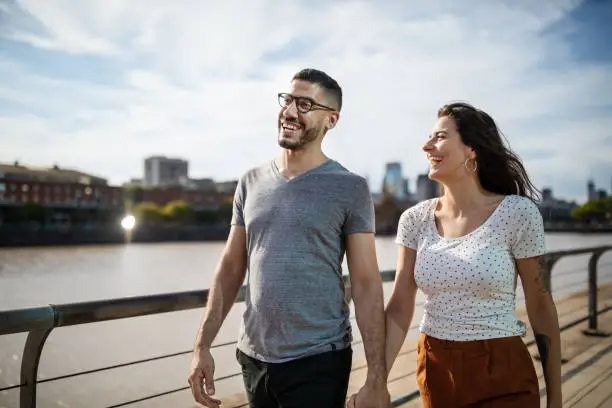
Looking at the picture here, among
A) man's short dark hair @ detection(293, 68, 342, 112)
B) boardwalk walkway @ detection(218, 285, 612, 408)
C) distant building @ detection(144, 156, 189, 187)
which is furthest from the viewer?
distant building @ detection(144, 156, 189, 187)

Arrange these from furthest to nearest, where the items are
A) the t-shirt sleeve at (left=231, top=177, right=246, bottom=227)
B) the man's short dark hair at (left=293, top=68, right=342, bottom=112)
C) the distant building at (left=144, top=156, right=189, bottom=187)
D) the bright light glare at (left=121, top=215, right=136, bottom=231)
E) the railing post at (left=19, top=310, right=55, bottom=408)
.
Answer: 1. the distant building at (left=144, top=156, right=189, bottom=187)
2. the bright light glare at (left=121, top=215, right=136, bottom=231)
3. the t-shirt sleeve at (left=231, top=177, right=246, bottom=227)
4. the man's short dark hair at (left=293, top=68, right=342, bottom=112)
5. the railing post at (left=19, top=310, right=55, bottom=408)

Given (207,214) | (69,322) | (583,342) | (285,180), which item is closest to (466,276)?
(285,180)

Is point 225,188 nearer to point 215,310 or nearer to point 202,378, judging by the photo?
point 215,310

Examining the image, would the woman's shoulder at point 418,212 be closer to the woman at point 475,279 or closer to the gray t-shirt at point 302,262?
the woman at point 475,279

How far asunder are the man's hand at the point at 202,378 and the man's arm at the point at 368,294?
52 centimetres

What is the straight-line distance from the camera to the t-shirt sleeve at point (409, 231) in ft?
6.79

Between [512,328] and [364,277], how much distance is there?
51cm

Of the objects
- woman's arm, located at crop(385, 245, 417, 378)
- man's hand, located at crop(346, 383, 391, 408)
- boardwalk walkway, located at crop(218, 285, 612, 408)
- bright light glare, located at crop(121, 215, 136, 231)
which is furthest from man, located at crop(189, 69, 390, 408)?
bright light glare, located at crop(121, 215, 136, 231)

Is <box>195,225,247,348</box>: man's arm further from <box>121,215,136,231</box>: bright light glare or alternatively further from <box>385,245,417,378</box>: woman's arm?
<box>121,215,136,231</box>: bright light glare

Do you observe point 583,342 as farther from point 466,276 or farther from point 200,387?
point 200,387

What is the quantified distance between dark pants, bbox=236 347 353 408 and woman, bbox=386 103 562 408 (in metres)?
0.25

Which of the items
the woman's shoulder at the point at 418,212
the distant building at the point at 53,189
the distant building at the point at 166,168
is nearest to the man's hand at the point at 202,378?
the woman's shoulder at the point at 418,212

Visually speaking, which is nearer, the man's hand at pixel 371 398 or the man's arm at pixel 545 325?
the man's hand at pixel 371 398

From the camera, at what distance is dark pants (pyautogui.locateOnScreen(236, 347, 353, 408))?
1713 millimetres
